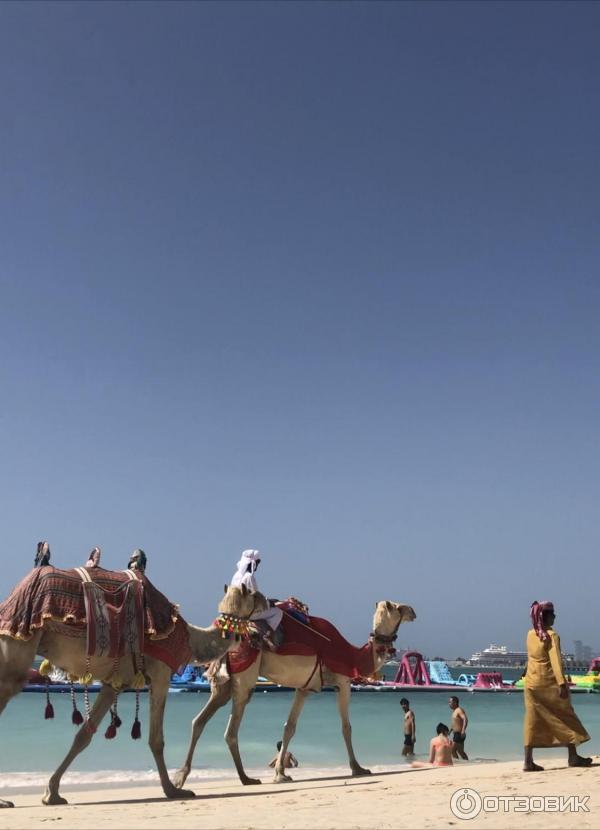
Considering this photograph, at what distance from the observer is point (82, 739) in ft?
28.1

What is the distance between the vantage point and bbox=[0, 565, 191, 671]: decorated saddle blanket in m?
7.91

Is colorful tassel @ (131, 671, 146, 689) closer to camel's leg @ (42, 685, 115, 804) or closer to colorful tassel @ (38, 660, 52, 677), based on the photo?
camel's leg @ (42, 685, 115, 804)

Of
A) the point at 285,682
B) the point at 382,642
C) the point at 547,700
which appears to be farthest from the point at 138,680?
the point at 547,700

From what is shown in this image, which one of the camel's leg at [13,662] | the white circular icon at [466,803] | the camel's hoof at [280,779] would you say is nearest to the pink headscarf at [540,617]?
the white circular icon at [466,803]

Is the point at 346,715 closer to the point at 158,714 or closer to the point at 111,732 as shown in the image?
the point at 158,714

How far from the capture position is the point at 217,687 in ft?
34.7

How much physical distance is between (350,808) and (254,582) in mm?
3628

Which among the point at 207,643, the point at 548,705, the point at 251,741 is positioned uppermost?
the point at 207,643

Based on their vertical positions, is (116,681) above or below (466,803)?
above

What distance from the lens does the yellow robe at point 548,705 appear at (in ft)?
Result: 30.5

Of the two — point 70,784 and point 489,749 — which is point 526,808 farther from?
point 489,749

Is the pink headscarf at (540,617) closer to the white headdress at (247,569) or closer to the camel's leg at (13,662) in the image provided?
the white headdress at (247,569)

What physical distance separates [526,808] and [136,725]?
13.5 ft

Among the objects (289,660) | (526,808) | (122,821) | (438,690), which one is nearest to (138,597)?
(122,821)
